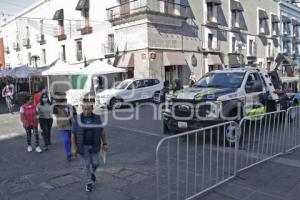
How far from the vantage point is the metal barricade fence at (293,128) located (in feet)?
24.0

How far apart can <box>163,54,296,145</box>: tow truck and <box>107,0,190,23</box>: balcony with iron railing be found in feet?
44.9

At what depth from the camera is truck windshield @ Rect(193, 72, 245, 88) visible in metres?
8.93

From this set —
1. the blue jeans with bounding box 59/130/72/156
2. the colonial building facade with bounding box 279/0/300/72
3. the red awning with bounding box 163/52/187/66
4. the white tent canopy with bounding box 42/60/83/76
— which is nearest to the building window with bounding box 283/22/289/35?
the colonial building facade with bounding box 279/0/300/72

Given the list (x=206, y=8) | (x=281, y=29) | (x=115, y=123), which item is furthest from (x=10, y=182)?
(x=281, y=29)

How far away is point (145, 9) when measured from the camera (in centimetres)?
2184

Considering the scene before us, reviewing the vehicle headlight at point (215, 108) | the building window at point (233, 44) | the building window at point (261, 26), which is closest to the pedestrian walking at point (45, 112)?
the vehicle headlight at point (215, 108)

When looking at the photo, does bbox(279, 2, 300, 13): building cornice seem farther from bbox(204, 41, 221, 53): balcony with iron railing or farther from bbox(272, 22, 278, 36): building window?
bbox(204, 41, 221, 53): balcony with iron railing

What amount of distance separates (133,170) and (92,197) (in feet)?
4.55

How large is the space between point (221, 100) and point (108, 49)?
62.1 ft

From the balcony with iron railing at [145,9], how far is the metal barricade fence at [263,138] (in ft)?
54.1

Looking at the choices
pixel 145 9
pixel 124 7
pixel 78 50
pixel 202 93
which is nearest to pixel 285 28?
pixel 124 7

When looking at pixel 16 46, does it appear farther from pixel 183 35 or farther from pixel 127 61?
pixel 183 35

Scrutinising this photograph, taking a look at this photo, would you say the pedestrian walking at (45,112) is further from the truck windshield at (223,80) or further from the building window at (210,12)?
the building window at (210,12)

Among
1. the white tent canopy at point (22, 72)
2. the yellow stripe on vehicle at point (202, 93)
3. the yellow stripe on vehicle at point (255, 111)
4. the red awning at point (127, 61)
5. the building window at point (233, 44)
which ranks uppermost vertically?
the building window at point (233, 44)
